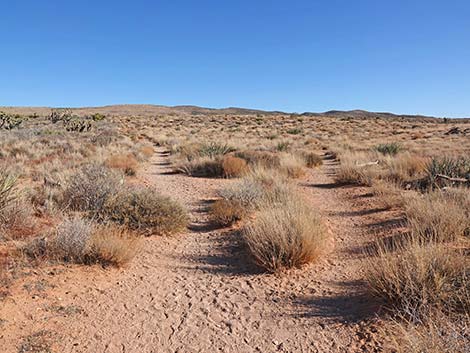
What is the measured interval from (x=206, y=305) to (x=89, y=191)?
4.30m

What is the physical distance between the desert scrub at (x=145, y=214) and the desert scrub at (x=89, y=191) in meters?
0.28

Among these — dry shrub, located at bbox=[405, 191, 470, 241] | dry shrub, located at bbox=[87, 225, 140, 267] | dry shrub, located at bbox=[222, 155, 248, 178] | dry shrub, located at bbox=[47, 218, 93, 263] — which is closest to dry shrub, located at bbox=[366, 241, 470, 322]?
dry shrub, located at bbox=[405, 191, 470, 241]

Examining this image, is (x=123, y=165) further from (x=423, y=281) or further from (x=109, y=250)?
(x=423, y=281)

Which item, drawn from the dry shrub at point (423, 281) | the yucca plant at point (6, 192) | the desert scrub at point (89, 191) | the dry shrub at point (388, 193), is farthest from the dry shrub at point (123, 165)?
the dry shrub at point (423, 281)

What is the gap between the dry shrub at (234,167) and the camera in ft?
42.8

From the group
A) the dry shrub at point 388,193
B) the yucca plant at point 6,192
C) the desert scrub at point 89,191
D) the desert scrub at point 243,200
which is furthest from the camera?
the dry shrub at point 388,193

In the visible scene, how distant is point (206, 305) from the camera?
4.21m

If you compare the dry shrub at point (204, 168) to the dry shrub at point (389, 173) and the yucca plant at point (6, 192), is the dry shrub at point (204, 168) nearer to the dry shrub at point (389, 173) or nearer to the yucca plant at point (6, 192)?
the dry shrub at point (389, 173)

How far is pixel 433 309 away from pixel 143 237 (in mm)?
4493

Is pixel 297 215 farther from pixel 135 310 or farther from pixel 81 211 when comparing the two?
pixel 81 211

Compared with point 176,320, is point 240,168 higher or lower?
higher

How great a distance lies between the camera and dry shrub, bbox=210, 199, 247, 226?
724 cm

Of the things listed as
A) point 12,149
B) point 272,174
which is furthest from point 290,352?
point 12,149

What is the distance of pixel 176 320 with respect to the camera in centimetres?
389
